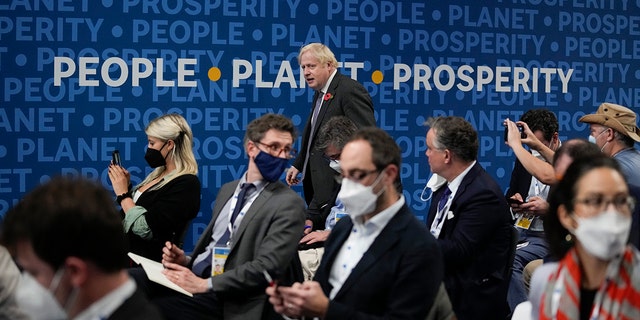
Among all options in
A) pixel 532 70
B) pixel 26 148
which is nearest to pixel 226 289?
pixel 26 148

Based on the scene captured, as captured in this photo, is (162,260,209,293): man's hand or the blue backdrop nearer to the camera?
(162,260,209,293): man's hand

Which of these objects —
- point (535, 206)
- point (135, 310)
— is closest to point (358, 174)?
point (135, 310)

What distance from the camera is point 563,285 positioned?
8.84 ft

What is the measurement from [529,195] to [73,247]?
15.0ft

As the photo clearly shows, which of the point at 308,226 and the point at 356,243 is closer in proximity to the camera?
the point at 356,243

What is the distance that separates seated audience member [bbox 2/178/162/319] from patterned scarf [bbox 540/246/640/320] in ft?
4.10

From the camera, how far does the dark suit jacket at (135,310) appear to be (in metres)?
2.11

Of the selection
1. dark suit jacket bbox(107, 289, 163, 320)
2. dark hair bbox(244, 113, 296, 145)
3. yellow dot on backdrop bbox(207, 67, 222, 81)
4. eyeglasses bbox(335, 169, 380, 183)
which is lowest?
dark suit jacket bbox(107, 289, 163, 320)

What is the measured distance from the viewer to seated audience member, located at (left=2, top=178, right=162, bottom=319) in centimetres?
201

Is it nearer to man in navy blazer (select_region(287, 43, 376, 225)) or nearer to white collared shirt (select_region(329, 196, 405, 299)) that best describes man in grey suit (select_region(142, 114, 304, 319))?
white collared shirt (select_region(329, 196, 405, 299))

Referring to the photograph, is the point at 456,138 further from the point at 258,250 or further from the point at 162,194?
the point at 162,194

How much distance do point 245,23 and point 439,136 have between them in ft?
9.73

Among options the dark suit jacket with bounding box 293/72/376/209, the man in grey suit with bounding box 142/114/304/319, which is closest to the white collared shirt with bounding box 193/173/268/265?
the man in grey suit with bounding box 142/114/304/319

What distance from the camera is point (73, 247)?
2006 mm
